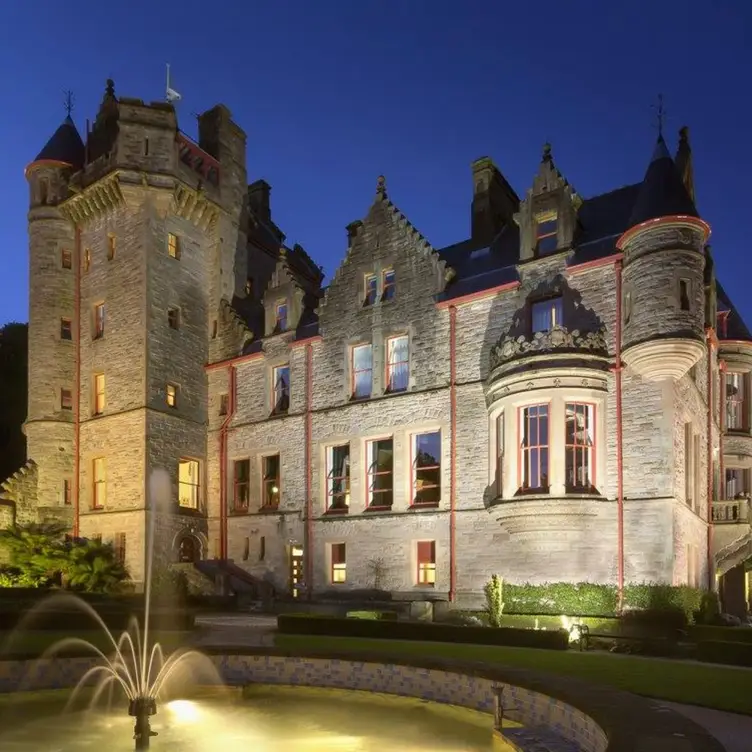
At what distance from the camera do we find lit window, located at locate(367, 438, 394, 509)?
31.0 m

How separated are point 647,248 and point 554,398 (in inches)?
219

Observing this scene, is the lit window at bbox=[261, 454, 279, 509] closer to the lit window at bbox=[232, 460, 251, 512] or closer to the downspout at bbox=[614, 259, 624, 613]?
the lit window at bbox=[232, 460, 251, 512]

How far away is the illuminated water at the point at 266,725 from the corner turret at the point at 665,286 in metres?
14.4

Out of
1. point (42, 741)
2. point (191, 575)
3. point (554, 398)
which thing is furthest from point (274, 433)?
point (42, 741)

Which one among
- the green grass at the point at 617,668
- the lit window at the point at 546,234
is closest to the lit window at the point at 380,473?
the lit window at the point at 546,234

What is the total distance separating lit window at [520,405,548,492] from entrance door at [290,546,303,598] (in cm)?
1152

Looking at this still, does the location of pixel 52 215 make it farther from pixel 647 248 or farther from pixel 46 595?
pixel 647 248

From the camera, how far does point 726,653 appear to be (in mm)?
16984

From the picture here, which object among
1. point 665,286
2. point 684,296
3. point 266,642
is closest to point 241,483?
point 266,642

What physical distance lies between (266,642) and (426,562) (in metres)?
9.83

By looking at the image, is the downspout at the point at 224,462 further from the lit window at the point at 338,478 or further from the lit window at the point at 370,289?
the lit window at the point at 370,289

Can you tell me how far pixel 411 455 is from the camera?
3036 centimetres

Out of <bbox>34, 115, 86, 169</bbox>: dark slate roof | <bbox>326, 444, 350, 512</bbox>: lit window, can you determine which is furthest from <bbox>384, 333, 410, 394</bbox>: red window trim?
<bbox>34, 115, 86, 169</bbox>: dark slate roof

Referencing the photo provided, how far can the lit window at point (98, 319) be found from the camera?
1454 inches
